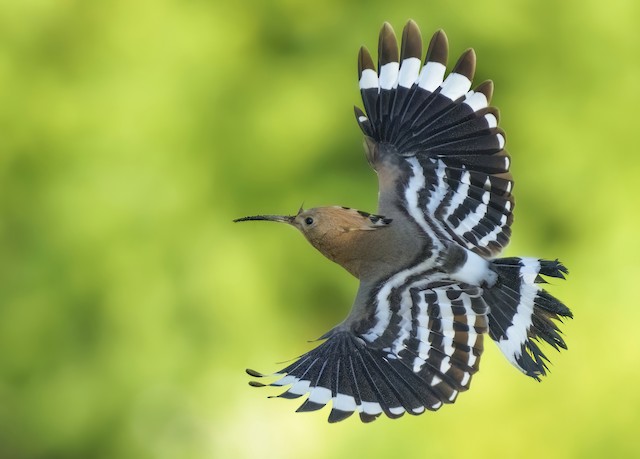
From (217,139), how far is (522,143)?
1086mm

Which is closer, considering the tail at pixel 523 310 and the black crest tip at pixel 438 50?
the tail at pixel 523 310

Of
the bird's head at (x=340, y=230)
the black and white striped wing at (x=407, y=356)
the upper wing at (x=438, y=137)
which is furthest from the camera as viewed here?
the upper wing at (x=438, y=137)

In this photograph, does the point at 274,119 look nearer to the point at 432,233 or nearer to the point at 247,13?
the point at 247,13

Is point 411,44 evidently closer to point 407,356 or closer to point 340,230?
point 340,230

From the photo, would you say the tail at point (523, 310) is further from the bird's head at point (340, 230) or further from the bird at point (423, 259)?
the bird's head at point (340, 230)

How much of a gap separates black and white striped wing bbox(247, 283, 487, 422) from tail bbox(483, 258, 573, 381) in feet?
0.37

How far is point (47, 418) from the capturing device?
12.8 feet

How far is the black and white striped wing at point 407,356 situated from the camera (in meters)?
2.53

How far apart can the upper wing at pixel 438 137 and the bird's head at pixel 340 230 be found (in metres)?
0.14

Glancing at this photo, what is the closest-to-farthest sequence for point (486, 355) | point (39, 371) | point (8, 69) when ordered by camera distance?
point (486, 355), point (39, 371), point (8, 69)

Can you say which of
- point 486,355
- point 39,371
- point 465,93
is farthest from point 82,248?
point 465,93

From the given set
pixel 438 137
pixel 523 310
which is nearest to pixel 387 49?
pixel 438 137

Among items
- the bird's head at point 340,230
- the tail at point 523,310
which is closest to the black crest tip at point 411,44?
the bird's head at point 340,230

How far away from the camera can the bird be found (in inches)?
101
